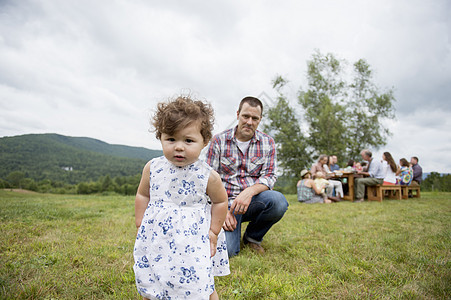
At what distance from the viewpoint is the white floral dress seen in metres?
1.31

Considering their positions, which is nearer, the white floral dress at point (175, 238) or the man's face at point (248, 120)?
the white floral dress at point (175, 238)

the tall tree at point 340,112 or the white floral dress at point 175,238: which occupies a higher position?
the tall tree at point 340,112

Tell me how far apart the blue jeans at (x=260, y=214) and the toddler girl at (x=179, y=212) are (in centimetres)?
123

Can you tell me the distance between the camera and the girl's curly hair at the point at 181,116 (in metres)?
1.39

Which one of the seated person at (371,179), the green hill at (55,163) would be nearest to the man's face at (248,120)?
the seated person at (371,179)

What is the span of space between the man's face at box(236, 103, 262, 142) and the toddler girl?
4.02 ft

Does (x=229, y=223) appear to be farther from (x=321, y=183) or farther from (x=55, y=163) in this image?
(x=55, y=163)

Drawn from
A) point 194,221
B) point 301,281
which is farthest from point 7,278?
point 301,281

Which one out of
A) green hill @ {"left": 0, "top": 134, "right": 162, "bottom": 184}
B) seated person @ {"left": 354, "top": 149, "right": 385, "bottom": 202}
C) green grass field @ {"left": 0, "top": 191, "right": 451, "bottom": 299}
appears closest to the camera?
green grass field @ {"left": 0, "top": 191, "right": 451, "bottom": 299}

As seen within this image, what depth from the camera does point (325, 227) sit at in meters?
4.03

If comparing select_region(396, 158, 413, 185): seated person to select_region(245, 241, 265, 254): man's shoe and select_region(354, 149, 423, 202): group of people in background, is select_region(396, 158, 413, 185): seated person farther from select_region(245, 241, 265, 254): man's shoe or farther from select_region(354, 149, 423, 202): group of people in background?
select_region(245, 241, 265, 254): man's shoe

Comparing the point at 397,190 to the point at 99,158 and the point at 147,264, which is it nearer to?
the point at 147,264

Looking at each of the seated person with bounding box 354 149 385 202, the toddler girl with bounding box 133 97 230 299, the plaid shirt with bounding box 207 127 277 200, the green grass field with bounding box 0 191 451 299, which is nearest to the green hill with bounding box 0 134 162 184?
the seated person with bounding box 354 149 385 202

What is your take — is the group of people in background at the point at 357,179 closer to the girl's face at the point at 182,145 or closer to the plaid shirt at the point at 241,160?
the plaid shirt at the point at 241,160
